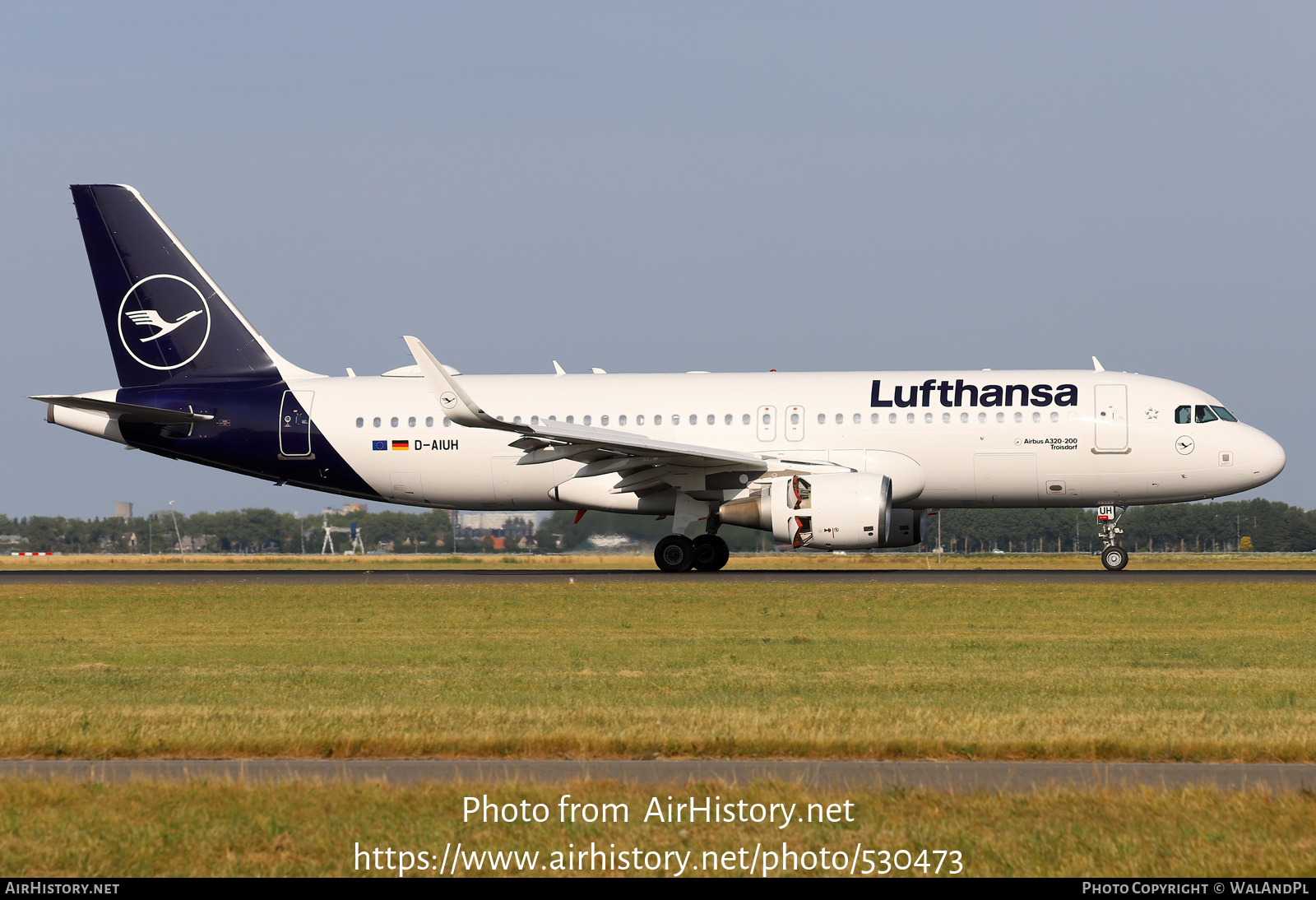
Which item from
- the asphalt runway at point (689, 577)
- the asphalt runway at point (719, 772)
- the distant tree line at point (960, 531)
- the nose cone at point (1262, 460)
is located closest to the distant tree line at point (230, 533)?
the distant tree line at point (960, 531)

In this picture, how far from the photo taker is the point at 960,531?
272ft

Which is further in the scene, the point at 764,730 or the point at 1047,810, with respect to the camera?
the point at 764,730

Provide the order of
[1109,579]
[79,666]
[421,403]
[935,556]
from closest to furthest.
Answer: [79,666]
[1109,579]
[421,403]
[935,556]

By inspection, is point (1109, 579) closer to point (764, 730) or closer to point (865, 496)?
point (865, 496)

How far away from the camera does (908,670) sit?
14070mm

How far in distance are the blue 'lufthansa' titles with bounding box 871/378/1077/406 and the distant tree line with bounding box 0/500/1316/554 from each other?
38.1 m

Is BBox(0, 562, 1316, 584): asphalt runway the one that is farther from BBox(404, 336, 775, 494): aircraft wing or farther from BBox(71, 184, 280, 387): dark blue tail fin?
BBox(71, 184, 280, 387): dark blue tail fin

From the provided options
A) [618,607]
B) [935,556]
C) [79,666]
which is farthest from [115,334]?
[935,556]

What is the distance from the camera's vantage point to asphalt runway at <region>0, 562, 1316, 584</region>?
2697 centimetres

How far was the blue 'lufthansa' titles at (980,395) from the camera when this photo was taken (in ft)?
96.5

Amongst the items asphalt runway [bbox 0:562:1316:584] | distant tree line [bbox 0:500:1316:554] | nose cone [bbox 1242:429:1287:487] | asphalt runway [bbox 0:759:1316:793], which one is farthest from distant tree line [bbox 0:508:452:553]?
asphalt runway [bbox 0:759:1316:793]

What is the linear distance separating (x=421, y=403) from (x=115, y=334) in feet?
26.3

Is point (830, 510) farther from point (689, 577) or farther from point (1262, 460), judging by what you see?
point (1262, 460)
